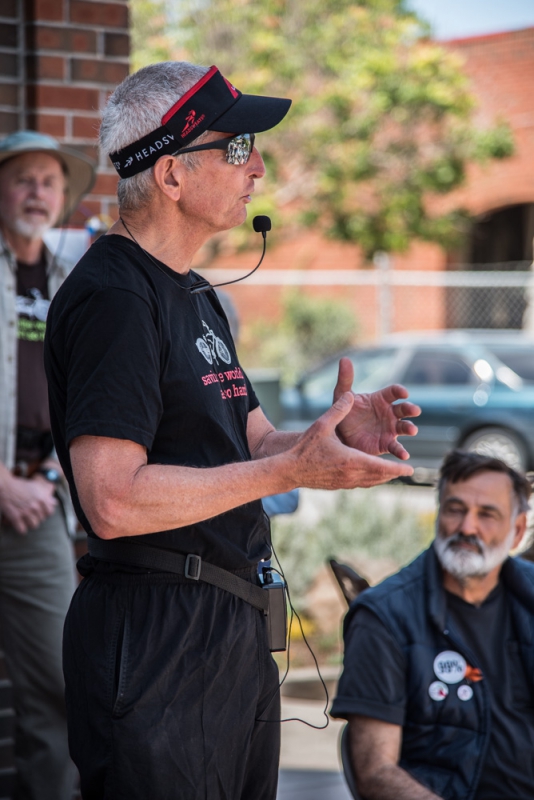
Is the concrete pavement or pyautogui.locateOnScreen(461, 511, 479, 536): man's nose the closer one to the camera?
pyautogui.locateOnScreen(461, 511, 479, 536): man's nose

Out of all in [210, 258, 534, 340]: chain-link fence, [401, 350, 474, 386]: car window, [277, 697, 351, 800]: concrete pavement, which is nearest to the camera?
[277, 697, 351, 800]: concrete pavement

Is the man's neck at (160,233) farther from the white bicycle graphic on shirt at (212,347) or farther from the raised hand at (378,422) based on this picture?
the raised hand at (378,422)

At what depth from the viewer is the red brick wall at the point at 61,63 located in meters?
3.46

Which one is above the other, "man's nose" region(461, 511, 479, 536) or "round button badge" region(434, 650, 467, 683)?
"man's nose" region(461, 511, 479, 536)

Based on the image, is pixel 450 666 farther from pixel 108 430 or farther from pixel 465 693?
pixel 108 430

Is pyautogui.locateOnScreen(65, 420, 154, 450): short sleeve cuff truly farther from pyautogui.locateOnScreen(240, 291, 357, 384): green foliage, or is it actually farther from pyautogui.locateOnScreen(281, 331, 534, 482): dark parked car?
pyautogui.locateOnScreen(240, 291, 357, 384): green foliage

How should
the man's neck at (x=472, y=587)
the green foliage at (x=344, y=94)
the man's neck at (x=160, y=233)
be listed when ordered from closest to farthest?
the man's neck at (x=160, y=233) < the man's neck at (x=472, y=587) < the green foliage at (x=344, y=94)

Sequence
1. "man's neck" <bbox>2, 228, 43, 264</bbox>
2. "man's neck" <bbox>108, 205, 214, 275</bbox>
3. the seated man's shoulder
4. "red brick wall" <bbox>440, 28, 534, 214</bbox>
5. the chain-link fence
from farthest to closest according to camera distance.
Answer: the chain-link fence
"red brick wall" <bbox>440, 28, 534, 214</bbox>
"man's neck" <bbox>2, 228, 43, 264</bbox>
the seated man's shoulder
"man's neck" <bbox>108, 205, 214, 275</bbox>

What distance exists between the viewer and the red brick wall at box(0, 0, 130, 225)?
346 cm

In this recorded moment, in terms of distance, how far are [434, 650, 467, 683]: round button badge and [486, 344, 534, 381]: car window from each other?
916 centimetres

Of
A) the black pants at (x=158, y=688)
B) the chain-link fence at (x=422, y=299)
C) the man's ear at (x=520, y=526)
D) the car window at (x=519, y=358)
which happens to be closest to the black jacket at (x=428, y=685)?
the man's ear at (x=520, y=526)

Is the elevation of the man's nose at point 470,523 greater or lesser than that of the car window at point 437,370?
lesser

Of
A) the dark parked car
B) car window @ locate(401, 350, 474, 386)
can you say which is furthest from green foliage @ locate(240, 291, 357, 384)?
car window @ locate(401, 350, 474, 386)

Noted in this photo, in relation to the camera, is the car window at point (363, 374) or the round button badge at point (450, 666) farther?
the car window at point (363, 374)
